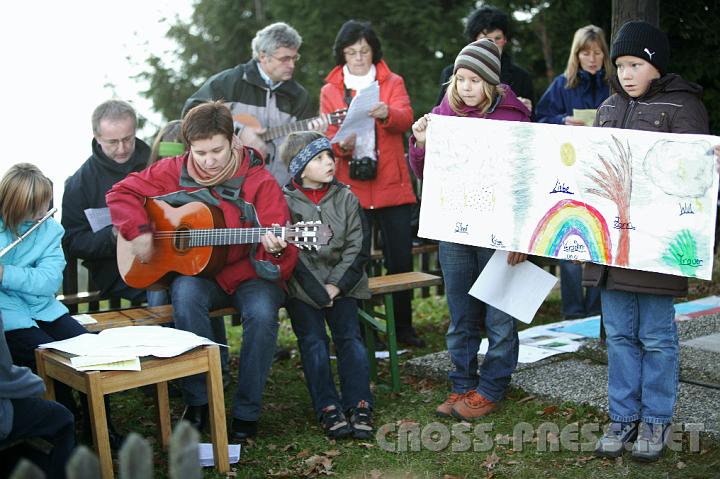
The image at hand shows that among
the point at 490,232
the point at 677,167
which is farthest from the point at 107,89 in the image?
the point at 677,167

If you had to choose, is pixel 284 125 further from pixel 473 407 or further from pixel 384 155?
pixel 473 407

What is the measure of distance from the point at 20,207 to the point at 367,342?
259cm

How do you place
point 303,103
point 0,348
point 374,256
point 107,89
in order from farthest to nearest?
point 107,89, point 374,256, point 303,103, point 0,348

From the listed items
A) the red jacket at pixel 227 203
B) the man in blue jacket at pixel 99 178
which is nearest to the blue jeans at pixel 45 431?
the red jacket at pixel 227 203

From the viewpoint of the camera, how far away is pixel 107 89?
42.2ft

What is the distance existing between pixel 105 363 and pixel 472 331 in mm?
2216

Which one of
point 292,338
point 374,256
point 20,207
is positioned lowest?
point 292,338

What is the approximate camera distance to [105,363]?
4.04 m

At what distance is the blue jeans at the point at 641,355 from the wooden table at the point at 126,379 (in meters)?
1.98

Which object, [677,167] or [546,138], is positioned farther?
[546,138]

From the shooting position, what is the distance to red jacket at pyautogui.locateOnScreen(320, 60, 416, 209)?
6.55 metres

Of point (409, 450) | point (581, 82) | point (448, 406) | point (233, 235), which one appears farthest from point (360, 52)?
point (409, 450)

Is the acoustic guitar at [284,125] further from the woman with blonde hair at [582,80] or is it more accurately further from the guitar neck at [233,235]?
the woman with blonde hair at [582,80]

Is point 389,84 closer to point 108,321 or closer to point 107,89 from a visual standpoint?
point 108,321
